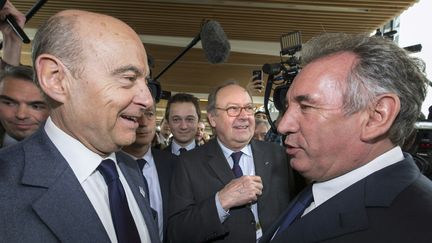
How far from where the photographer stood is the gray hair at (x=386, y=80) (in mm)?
1181

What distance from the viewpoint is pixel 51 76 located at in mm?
1137

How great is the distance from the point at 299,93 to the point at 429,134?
4.49 feet

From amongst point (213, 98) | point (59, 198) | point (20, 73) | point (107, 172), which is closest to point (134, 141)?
point (107, 172)

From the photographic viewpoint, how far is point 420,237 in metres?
1.00

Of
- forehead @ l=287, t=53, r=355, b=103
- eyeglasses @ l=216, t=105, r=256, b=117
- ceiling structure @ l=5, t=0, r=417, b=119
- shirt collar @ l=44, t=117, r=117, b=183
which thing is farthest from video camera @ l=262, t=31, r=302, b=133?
ceiling structure @ l=5, t=0, r=417, b=119

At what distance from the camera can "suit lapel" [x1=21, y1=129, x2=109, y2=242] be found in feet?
3.33

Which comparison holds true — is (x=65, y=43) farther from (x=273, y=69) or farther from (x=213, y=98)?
(x=213, y=98)

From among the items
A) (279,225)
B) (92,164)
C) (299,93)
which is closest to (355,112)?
(299,93)

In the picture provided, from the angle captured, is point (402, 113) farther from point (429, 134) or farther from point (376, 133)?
point (429, 134)

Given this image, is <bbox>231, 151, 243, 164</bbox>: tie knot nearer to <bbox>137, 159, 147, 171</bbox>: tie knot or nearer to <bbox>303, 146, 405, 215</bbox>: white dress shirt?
<bbox>137, 159, 147, 171</bbox>: tie knot

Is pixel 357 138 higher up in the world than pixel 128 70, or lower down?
lower down

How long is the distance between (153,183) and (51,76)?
150 cm

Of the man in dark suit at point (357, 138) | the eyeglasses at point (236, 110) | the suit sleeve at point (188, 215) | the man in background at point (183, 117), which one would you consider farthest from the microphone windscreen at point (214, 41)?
the man in dark suit at point (357, 138)

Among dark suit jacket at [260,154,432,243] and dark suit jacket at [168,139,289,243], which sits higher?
dark suit jacket at [260,154,432,243]
